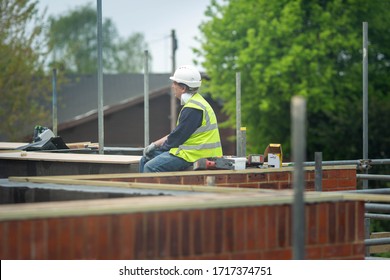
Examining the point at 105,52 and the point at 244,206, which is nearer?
the point at 244,206

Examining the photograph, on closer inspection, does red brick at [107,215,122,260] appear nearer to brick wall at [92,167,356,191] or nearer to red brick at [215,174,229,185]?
brick wall at [92,167,356,191]

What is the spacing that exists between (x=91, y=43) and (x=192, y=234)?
97.5m

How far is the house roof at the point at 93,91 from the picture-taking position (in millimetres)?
58925

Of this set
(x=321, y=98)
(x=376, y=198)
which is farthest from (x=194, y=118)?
(x=321, y=98)

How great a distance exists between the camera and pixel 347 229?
6.89 m

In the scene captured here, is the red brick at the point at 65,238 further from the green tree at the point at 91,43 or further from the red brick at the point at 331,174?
the green tree at the point at 91,43

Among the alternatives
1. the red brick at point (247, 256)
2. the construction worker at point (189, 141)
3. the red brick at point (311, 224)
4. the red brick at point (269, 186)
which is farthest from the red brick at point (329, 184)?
the red brick at point (247, 256)

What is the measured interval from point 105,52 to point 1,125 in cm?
5608

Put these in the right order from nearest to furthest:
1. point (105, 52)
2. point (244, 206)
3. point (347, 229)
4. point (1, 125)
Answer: point (244, 206), point (347, 229), point (1, 125), point (105, 52)

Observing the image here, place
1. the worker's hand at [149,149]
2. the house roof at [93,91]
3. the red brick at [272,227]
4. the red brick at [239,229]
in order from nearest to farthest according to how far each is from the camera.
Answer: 1. the red brick at [239,229]
2. the red brick at [272,227]
3. the worker's hand at [149,149]
4. the house roof at [93,91]

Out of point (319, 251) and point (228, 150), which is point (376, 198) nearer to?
point (319, 251)

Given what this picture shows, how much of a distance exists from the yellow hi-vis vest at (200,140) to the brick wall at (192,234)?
490 cm

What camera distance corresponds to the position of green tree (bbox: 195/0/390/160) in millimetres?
53688

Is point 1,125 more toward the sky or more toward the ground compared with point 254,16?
more toward the ground
